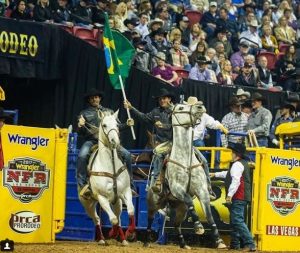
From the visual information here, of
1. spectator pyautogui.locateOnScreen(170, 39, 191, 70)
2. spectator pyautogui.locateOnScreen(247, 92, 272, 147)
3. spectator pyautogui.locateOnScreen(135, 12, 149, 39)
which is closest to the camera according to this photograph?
spectator pyautogui.locateOnScreen(247, 92, 272, 147)

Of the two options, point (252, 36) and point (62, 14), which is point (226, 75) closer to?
point (62, 14)

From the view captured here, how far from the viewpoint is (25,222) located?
1872 cm

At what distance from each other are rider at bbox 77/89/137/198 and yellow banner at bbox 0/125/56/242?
66cm

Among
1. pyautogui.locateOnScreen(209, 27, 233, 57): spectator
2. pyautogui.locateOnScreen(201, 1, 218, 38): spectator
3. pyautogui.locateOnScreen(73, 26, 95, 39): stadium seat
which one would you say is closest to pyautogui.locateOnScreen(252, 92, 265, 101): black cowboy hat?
pyautogui.locateOnScreen(73, 26, 95, 39): stadium seat

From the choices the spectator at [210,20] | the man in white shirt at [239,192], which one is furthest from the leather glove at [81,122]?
the spectator at [210,20]

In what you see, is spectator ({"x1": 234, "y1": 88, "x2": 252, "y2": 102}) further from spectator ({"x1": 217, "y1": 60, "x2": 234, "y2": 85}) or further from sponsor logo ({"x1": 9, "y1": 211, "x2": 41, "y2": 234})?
sponsor logo ({"x1": 9, "y1": 211, "x2": 41, "y2": 234})

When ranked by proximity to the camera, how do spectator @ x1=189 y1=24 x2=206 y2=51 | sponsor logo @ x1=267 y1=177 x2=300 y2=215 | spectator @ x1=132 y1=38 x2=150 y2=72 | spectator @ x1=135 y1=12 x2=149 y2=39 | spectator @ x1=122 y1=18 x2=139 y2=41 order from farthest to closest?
spectator @ x1=189 y1=24 x2=206 y2=51 < spectator @ x1=135 y1=12 x2=149 y2=39 < spectator @ x1=122 y1=18 x2=139 y2=41 < spectator @ x1=132 y1=38 x2=150 y2=72 < sponsor logo @ x1=267 y1=177 x2=300 y2=215

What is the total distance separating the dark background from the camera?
23578 millimetres

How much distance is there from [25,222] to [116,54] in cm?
481

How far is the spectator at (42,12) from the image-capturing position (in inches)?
975

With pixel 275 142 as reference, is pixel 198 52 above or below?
above

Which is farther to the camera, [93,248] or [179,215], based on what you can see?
[179,215]

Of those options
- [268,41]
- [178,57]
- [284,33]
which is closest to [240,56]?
[268,41]

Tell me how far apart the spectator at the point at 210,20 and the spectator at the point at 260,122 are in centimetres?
691
